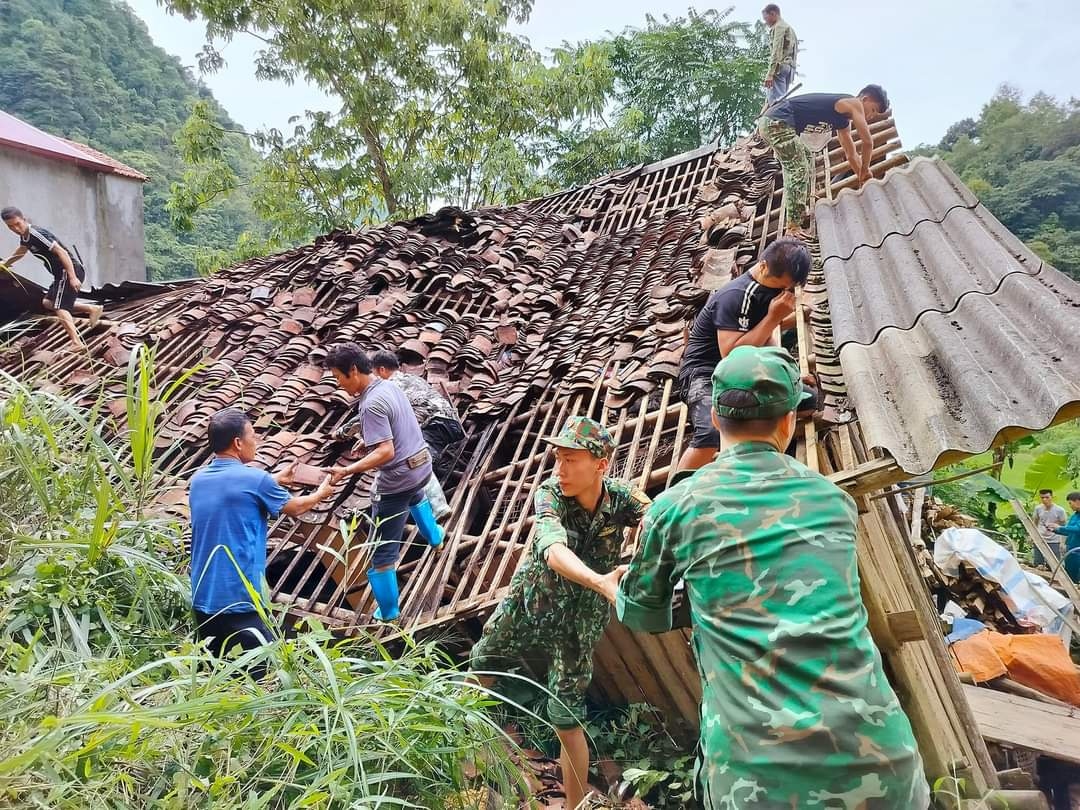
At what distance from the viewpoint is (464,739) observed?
6.52 ft

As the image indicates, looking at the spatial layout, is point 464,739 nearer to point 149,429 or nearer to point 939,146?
point 149,429

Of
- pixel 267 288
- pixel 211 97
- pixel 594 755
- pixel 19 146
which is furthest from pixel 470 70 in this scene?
pixel 211 97

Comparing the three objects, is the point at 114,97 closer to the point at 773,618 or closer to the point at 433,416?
the point at 433,416

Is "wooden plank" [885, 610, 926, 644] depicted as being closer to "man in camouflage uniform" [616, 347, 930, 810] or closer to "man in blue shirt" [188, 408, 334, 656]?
"man in camouflage uniform" [616, 347, 930, 810]

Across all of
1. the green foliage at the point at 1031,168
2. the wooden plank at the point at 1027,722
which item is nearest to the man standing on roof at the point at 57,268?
the wooden plank at the point at 1027,722

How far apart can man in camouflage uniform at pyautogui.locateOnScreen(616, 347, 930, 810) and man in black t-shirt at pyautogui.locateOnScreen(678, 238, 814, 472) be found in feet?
3.96

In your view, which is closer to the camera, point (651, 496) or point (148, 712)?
point (148, 712)

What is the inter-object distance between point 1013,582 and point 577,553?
423 cm

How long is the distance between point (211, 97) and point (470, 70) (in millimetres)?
32933

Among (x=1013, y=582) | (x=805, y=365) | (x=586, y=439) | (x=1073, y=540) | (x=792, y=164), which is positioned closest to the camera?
(x=586, y=439)

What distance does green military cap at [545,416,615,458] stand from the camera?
2229mm

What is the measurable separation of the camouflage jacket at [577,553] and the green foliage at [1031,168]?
29678 mm

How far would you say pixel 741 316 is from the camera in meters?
2.81

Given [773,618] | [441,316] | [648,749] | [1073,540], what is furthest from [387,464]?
[1073,540]
